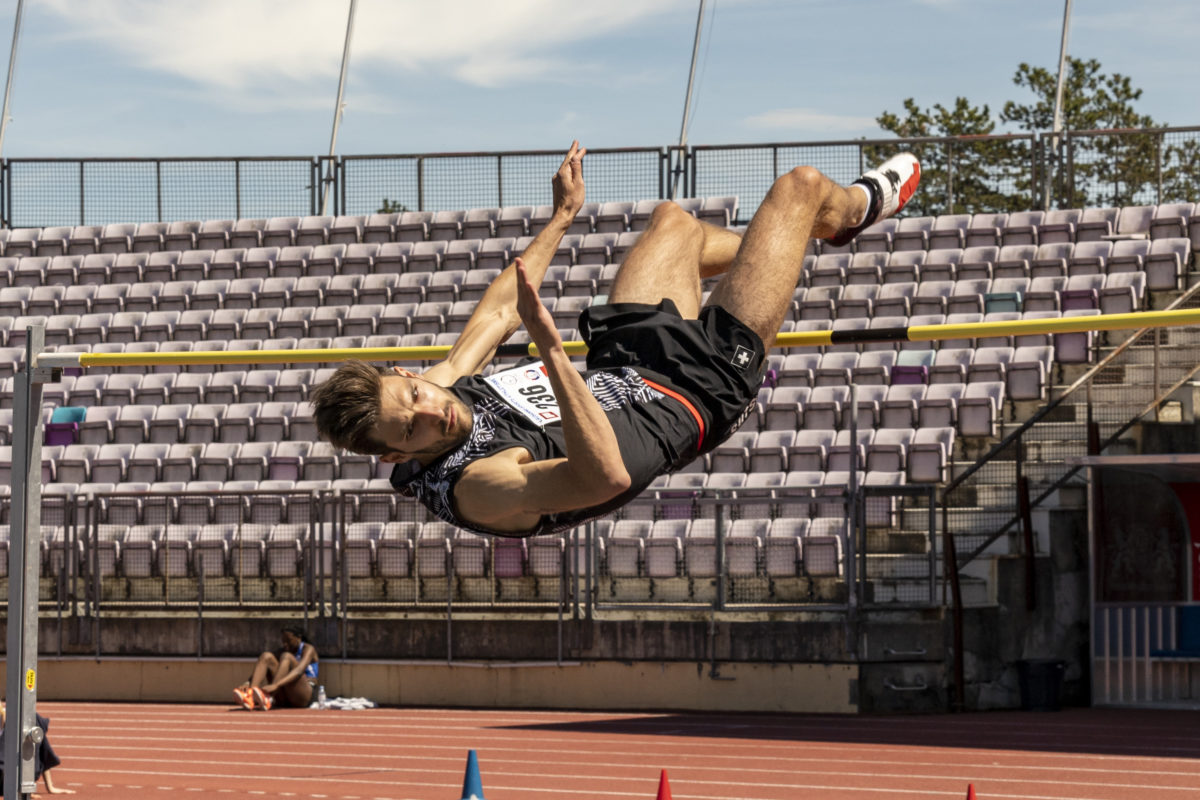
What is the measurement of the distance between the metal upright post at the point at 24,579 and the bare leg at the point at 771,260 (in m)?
2.53

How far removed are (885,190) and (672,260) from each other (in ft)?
2.63

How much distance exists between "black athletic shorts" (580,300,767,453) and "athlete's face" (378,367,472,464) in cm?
51

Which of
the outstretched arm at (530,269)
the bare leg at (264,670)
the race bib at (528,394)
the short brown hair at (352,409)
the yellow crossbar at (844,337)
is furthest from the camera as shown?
the bare leg at (264,670)

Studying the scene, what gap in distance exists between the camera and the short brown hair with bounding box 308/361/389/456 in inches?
153

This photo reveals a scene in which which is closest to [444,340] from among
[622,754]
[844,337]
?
[622,754]

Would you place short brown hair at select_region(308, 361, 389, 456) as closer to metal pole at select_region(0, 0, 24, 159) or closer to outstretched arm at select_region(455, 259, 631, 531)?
outstretched arm at select_region(455, 259, 631, 531)

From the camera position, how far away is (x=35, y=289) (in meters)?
16.5

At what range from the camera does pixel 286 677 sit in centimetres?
1176

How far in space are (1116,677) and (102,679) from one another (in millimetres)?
7873

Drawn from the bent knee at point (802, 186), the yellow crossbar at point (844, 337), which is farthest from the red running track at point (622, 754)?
the bent knee at point (802, 186)

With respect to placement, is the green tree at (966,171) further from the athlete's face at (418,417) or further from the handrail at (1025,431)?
the athlete's face at (418,417)

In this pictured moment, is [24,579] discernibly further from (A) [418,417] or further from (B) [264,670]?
(B) [264,670]

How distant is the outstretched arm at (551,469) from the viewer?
3.46m

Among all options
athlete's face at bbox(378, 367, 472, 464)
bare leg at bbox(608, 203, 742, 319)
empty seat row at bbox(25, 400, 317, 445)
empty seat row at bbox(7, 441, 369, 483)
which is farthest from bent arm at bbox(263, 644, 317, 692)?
athlete's face at bbox(378, 367, 472, 464)
